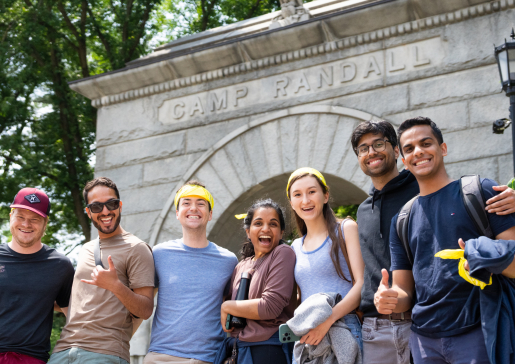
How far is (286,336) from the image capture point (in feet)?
11.9

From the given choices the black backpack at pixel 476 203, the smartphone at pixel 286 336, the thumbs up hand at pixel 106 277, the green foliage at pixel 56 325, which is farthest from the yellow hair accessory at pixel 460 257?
the green foliage at pixel 56 325

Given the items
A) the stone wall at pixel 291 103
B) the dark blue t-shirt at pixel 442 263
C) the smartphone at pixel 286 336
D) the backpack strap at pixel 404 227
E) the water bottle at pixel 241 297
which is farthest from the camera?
the stone wall at pixel 291 103

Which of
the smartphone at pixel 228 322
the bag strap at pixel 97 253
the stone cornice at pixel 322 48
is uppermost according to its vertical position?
the stone cornice at pixel 322 48

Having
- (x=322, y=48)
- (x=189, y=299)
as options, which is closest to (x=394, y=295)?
(x=189, y=299)

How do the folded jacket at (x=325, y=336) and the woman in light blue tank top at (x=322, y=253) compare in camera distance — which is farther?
the woman in light blue tank top at (x=322, y=253)

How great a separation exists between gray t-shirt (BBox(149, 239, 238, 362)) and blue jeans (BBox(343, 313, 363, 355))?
1.01 meters

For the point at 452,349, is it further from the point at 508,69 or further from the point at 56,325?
the point at 56,325

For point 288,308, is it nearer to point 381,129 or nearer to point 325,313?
point 325,313

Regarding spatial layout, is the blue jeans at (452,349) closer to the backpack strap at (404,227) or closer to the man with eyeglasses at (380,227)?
the man with eyeglasses at (380,227)

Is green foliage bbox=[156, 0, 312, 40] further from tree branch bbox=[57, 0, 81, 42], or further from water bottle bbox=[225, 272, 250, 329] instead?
water bottle bbox=[225, 272, 250, 329]

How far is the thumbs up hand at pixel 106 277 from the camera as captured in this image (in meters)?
3.89

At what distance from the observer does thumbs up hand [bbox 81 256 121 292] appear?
3.89 metres

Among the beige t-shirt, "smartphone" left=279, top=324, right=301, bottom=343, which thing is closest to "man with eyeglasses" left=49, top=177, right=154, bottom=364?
the beige t-shirt

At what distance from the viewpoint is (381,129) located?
13.0 ft
